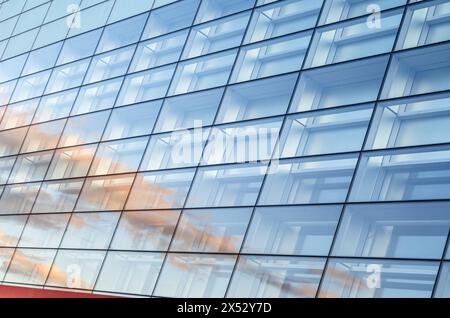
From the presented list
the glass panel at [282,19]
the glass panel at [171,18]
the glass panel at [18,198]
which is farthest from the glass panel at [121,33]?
the glass panel at [18,198]

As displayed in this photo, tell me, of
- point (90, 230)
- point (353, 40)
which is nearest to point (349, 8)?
point (353, 40)

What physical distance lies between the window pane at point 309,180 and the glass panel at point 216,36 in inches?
275

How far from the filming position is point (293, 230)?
18.6 metres

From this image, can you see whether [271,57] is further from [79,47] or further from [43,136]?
[79,47]

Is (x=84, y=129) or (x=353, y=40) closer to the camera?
(x=353, y=40)

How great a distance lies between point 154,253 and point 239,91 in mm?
6448

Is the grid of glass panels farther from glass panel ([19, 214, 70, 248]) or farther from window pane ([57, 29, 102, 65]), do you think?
window pane ([57, 29, 102, 65])

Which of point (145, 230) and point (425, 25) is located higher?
point (425, 25)

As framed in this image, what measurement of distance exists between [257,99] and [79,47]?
42.1 ft

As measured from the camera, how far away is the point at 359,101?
19.3 m

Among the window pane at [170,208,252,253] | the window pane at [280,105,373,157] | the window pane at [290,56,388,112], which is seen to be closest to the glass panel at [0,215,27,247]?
the window pane at [170,208,252,253]

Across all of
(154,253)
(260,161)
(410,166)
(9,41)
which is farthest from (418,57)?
(9,41)

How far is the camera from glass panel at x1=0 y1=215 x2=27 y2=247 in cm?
2586
